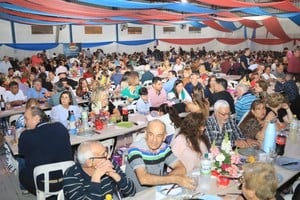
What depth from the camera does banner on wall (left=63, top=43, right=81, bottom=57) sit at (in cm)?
1744

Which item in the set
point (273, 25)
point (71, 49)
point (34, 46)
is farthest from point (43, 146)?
point (71, 49)

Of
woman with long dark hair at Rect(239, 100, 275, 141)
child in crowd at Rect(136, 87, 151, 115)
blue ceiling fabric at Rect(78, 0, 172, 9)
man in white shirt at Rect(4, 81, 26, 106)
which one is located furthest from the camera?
man in white shirt at Rect(4, 81, 26, 106)

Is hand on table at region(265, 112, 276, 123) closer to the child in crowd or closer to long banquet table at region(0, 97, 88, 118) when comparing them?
the child in crowd

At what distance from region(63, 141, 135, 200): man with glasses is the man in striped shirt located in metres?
0.20

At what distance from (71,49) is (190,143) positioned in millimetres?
15639

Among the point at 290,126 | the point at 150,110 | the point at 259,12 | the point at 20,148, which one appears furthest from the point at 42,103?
the point at 259,12

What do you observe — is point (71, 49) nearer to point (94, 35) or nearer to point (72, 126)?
point (94, 35)

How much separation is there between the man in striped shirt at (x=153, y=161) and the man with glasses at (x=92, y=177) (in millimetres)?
197

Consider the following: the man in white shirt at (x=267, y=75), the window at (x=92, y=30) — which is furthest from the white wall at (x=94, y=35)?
the man in white shirt at (x=267, y=75)

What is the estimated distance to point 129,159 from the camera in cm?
275

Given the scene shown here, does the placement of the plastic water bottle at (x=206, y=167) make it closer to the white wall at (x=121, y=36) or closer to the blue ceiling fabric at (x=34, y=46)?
the white wall at (x=121, y=36)

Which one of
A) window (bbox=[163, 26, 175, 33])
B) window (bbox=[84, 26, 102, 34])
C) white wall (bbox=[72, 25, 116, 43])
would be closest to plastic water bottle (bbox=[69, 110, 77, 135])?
white wall (bbox=[72, 25, 116, 43])

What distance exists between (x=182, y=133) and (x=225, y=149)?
440mm

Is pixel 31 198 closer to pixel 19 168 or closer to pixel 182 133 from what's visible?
pixel 19 168
